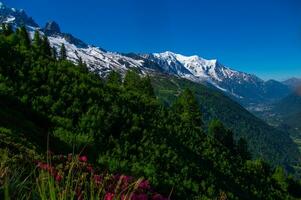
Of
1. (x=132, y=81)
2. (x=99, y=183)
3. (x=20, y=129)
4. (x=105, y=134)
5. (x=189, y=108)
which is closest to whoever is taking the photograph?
(x=99, y=183)

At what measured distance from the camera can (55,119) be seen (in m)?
36.6

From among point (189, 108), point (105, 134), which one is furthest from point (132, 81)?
point (105, 134)

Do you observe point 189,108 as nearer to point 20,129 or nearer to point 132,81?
point 132,81

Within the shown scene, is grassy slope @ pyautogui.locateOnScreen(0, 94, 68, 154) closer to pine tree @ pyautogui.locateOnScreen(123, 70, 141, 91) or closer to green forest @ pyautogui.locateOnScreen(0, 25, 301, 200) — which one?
green forest @ pyautogui.locateOnScreen(0, 25, 301, 200)

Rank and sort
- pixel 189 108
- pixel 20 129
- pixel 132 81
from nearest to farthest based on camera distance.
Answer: pixel 20 129 < pixel 132 81 < pixel 189 108

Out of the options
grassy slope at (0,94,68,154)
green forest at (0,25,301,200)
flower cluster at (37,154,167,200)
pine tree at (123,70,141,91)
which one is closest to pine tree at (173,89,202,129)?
pine tree at (123,70,141,91)

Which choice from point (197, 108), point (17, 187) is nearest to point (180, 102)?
point (197, 108)

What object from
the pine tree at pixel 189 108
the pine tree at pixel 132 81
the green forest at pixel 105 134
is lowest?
the green forest at pixel 105 134

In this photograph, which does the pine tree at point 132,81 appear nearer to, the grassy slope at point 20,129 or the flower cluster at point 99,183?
the grassy slope at point 20,129

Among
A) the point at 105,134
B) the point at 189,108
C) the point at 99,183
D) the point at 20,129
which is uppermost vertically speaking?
the point at 189,108

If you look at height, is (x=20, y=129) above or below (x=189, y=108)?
below

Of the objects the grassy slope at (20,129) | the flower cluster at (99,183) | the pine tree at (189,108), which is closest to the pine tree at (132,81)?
the pine tree at (189,108)

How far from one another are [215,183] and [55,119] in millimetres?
15334

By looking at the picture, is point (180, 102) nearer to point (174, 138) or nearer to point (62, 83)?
point (174, 138)
